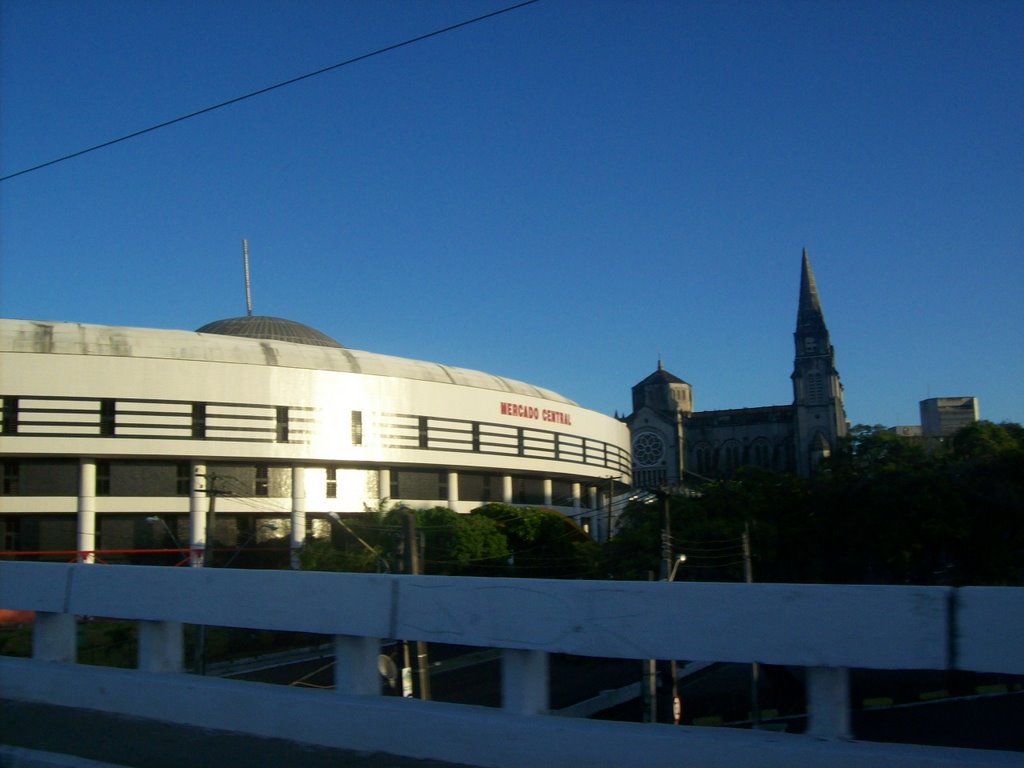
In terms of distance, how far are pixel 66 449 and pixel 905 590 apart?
4135 cm

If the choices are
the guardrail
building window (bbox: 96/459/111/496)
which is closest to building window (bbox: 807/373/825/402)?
building window (bbox: 96/459/111/496)

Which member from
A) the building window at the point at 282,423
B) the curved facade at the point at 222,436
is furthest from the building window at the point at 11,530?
the building window at the point at 282,423

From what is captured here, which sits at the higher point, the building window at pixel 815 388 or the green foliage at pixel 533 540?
the building window at pixel 815 388

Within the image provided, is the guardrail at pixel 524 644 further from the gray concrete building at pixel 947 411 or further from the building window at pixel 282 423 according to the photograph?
the gray concrete building at pixel 947 411

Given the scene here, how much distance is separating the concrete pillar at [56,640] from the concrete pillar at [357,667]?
2662mm

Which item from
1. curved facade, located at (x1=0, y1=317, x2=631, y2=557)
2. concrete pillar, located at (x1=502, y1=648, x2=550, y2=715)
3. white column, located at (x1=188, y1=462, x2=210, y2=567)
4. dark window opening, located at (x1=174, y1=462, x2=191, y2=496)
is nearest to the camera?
concrete pillar, located at (x1=502, y1=648, x2=550, y2=715)

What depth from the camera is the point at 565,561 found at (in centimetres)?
4659

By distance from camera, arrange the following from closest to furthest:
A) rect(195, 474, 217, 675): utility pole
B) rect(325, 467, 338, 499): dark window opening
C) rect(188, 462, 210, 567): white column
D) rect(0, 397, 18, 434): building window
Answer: rect(195, 474, 217, 675): utility pole, rect(0, 397, 18, 434): building window, rect(188, 462, 210, 567): white column, rect(325, 467, 338, 499): dark window opening

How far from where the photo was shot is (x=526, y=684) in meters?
4.93

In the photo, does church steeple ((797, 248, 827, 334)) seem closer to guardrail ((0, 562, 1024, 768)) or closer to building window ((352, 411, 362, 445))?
building window ((352, 411, 362, 445))

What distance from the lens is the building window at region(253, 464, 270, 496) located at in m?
45.9

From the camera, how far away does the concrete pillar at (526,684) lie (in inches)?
193

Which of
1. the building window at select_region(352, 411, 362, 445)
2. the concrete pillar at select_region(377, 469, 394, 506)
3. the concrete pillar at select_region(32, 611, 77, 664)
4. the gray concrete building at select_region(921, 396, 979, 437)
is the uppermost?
the gray concrete building at select_region(921, 396, 979, 437)

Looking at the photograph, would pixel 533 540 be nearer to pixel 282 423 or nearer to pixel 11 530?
pixel 282 423
